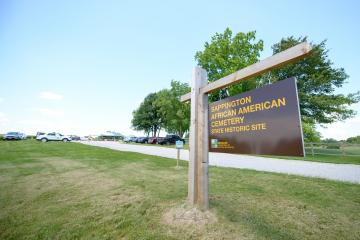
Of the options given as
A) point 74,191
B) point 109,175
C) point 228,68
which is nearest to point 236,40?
point 228,68

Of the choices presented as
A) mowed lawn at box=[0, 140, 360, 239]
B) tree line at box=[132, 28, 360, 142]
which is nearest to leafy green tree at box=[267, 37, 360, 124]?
tree line at box=[132, 28, 360, 142]

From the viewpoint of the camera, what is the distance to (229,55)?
23.5 m

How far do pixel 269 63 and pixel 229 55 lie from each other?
2218 cm

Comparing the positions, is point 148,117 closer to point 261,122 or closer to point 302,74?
point 302,74

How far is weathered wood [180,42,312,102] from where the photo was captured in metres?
2.41

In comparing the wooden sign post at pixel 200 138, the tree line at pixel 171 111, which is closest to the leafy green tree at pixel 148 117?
the tree line at pixel 171 111

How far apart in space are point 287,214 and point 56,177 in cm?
641

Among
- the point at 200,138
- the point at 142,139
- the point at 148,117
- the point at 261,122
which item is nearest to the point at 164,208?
the point at 200,138

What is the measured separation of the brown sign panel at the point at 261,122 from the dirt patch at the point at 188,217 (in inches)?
42.6

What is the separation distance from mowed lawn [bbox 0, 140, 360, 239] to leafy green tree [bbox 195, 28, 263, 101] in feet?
58.4

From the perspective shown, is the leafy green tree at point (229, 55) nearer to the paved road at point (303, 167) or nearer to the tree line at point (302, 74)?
the tree line at point (302, 74)

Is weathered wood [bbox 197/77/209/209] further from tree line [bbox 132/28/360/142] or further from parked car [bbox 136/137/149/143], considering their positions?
parked car [bbox 136/137/149/143]

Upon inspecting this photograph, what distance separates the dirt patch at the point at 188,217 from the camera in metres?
3.25

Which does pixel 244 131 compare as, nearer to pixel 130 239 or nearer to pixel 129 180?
pixel 130 239
